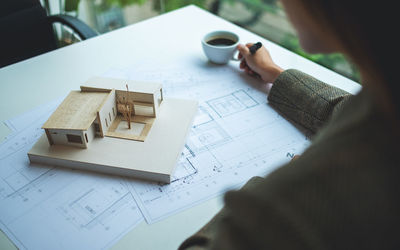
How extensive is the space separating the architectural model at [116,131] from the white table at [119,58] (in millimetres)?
172

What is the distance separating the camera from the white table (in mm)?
1089

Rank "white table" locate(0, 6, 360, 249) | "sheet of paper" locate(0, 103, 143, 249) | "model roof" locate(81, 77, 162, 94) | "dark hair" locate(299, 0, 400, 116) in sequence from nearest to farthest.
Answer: "dark hair" locate(299, 0, 400, 116), "sheet of paper" locate(0, 103, 143, 249), "model roof" locate(81, 77, 162, 94), "white table" locate(0, 6, 360, 249)

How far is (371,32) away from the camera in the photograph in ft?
1.12

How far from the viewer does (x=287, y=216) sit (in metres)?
0.37

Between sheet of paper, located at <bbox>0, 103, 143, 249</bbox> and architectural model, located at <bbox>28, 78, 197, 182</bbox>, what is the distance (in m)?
0.04

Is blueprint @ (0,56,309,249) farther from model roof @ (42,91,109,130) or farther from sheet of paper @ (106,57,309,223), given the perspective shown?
model roof @ (42,91,109,130)

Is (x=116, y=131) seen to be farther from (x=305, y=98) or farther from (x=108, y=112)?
(x=305, y=98)

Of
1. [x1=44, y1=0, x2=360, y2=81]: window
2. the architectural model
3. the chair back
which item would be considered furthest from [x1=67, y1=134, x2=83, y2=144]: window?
[x1=44, y1=0, x2=360, y2=81]: window

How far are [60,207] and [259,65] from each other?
76 centimetres

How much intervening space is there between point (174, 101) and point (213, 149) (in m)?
0.21

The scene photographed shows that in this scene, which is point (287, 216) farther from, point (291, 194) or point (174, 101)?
point (174, 101)

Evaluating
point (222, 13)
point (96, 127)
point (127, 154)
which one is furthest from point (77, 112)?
point (222, 13)

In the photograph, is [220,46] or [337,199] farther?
[220,46]

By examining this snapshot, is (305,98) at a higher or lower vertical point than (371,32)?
lower
